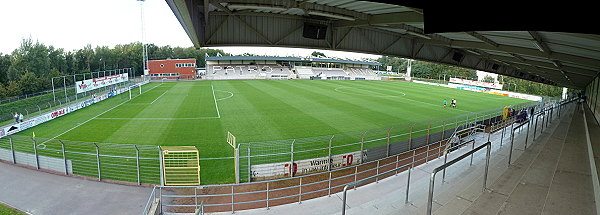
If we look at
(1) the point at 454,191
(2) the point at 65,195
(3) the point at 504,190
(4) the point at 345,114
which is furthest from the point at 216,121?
(3) the point at 504,190

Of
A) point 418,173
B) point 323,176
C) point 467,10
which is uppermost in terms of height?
point 467,10

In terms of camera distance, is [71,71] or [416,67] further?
[416,67]

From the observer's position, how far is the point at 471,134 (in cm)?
1644

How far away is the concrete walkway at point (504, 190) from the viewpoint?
16.6ft

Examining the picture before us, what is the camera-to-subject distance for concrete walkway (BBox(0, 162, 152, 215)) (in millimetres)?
8633

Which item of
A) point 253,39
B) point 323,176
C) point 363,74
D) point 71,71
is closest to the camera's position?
point 253,39

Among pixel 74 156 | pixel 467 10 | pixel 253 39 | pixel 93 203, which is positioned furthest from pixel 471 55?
pixel 74 156

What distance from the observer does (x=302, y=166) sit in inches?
477

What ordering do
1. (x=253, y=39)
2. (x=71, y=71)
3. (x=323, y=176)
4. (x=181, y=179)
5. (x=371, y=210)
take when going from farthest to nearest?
(x=71, y=71) < (x=323, y=176) < (x=181, y=179) < (x=253, y=39) < (x=371, y=210)

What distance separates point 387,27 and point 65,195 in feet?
40.8

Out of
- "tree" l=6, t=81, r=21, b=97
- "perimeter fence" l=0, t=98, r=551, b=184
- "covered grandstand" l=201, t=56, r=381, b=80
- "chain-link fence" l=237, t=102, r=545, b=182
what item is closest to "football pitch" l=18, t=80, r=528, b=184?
"chain-link fence" l=237, t=102, r=545, b=182

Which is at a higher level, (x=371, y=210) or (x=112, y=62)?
(x=112, y=62)

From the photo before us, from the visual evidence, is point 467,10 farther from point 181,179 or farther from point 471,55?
point 471,55

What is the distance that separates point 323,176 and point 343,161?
1218 mm
